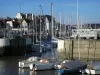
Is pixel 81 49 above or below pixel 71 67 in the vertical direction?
above

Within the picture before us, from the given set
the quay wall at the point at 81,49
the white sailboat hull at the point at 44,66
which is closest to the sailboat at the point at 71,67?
the white sailboat hull at the point at 44,66

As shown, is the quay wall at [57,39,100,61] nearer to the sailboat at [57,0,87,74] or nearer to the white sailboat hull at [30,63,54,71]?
the white sailboat hull at [30,63,54,71]

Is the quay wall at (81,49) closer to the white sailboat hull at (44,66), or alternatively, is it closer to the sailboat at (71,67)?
the white sailboat hull at (44,66)

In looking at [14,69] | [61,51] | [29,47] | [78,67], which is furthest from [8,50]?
[78,67]

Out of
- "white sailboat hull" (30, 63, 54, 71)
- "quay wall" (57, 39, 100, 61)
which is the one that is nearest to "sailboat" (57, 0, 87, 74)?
"white sailboat hull" (30, 63, 54, 71)

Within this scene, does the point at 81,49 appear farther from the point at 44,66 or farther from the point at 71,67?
the point at 71,67

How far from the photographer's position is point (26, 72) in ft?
152

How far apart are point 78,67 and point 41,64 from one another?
5.76 m

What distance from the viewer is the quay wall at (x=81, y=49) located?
54.0m

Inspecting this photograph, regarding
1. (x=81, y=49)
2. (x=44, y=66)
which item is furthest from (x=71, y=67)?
(x=81, y=49)

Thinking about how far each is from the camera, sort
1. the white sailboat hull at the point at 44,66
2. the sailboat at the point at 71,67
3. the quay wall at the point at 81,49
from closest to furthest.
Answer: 1. the sailboat at the point at 71,67
2. the white sailboat hull at the point at 44,66
3. the quay wall at the point at 81,49

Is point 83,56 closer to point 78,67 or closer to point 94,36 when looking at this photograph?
point 94,36

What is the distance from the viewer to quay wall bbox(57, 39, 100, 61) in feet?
177

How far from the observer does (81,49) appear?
182 ft
